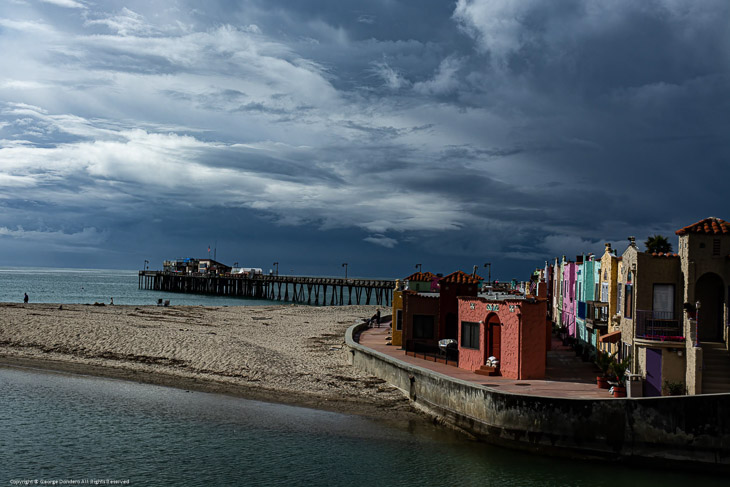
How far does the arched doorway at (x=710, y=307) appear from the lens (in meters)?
22.3

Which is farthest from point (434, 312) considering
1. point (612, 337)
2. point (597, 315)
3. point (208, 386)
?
point (208, 386)

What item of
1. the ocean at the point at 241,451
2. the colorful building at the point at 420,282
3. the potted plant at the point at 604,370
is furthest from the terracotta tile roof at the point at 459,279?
the ocean at the point at 241,451

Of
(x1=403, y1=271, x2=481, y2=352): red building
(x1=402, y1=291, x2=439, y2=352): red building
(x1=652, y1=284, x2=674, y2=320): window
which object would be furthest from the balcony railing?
(x1=402, y1=291, x2=439, y2=352): red building

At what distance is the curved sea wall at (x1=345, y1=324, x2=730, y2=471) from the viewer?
18.5 metres

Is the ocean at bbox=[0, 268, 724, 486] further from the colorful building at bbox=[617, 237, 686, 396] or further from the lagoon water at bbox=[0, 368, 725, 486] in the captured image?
the colorful building at bbox=[617, 237, 686, 396]

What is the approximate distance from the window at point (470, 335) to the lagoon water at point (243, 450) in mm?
5222

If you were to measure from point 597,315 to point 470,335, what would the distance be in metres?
7.16

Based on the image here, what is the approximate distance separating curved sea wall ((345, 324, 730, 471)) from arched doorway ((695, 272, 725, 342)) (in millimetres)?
4634

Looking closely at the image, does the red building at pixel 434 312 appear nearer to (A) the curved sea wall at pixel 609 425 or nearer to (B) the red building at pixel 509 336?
(B) the red building at pixel 509 336


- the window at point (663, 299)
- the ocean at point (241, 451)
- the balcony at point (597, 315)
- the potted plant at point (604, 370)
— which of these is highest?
the window at point (663, 299)

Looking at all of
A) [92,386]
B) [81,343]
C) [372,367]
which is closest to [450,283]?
[372,367]

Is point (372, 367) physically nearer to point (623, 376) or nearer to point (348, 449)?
point (348, 449)

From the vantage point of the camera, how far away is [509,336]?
2528 centimetres

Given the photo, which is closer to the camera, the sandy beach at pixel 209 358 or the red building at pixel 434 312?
the sandy beach at pixel 209 358
